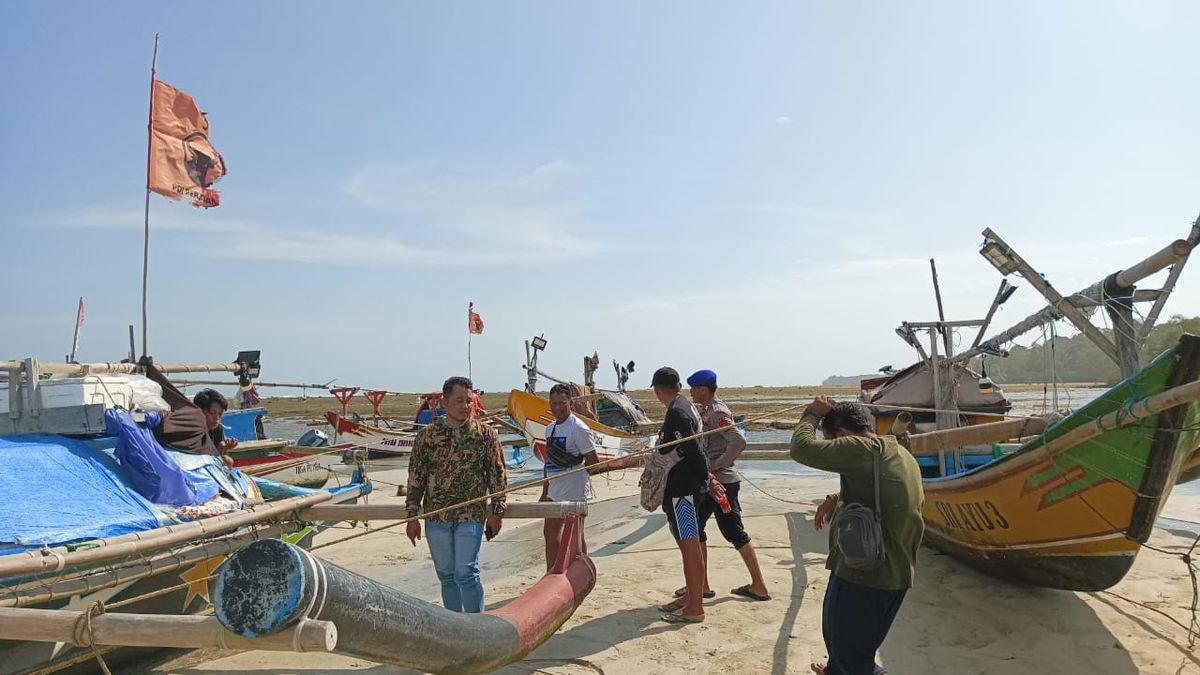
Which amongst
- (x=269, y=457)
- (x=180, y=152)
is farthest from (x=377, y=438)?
(x=180, y=152)

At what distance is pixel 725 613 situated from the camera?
5.49 m

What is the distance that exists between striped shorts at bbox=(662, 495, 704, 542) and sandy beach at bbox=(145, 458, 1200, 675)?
65 centimetres

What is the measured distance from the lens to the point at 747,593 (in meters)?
5.89

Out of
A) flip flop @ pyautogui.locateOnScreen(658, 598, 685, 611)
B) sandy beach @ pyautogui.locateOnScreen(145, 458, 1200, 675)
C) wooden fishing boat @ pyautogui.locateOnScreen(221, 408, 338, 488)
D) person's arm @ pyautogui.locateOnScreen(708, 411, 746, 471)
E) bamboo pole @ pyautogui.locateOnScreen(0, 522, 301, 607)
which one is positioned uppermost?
person's arm @ pyautogui.locateOnScreen(708, 411, 746, 471)

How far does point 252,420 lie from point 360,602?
16.7 meters

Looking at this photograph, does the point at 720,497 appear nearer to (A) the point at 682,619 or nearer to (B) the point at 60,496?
(A) the point at 682,619

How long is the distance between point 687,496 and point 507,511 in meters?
1.36

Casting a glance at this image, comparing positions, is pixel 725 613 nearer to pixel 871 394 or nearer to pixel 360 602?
pixel 360 602

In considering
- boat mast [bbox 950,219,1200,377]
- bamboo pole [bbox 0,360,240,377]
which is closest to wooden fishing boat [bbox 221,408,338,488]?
bamboo pole [bbox 0,360,240,377]

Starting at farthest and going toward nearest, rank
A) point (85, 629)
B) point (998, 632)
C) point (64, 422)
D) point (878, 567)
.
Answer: point (64, 422) → point (998, 632) → point (878, 567) → point (85, 629)

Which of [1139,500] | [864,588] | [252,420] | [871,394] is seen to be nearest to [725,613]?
[864,588]

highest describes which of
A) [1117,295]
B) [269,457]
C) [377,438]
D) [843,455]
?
[1117,295]

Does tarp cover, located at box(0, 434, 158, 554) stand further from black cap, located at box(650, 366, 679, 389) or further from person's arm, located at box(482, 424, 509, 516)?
black cap, located at box(650, 366, 679, 389)

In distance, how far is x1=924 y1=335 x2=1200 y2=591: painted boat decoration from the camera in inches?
169
